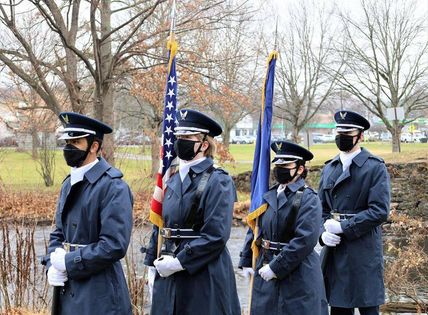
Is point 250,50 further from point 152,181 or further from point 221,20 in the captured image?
point 152,181

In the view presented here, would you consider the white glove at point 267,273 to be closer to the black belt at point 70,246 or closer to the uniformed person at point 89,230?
the uniformed person at point 89,230

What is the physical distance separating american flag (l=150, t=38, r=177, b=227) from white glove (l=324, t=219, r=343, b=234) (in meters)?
1.56

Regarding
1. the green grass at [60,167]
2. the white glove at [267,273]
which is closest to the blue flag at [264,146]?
the white glove at [267,273]

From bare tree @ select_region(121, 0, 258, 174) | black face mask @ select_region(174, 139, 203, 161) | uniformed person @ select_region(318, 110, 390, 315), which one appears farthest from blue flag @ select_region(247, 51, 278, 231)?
bare tree @ select_region(121, 0, 258, 174)

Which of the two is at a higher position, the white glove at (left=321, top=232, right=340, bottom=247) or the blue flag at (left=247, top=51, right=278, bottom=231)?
the blue flag at (left=247, top=51, right=278, bottom=231)

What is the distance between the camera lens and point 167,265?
430 cm

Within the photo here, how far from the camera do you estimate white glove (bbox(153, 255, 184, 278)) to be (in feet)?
14.1

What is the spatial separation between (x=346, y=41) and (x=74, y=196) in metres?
32.9

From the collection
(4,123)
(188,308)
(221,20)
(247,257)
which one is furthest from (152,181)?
(4,123)

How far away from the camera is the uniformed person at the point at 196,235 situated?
430 cm

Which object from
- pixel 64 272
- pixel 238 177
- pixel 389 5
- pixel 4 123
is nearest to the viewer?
pixel 64 272

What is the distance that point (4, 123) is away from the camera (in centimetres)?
2175

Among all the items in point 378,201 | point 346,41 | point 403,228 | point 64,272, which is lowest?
point 403,228

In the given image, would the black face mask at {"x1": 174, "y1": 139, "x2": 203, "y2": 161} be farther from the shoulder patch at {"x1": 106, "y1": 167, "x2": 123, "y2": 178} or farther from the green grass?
the green grass
